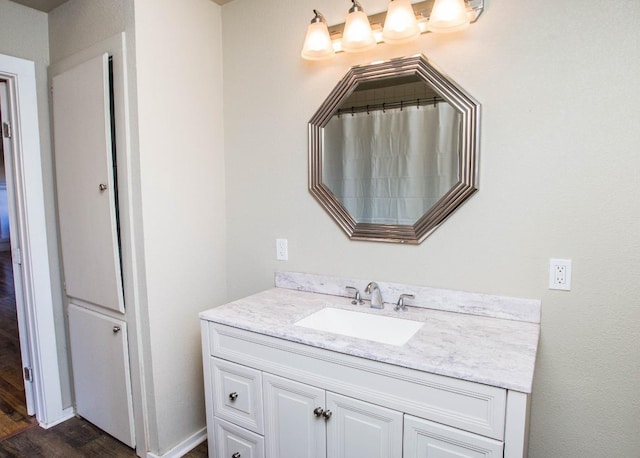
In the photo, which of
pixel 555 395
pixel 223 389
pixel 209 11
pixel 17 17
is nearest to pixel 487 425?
pixel 555 395

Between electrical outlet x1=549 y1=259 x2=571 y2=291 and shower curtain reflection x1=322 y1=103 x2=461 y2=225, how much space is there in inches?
18.6

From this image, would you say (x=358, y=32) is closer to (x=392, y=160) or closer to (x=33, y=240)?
(x=392, y=160)

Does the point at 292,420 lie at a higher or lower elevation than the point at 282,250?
lower

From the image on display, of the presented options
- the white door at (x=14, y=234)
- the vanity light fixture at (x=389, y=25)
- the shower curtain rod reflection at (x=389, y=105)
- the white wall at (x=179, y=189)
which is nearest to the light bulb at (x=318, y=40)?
the vanity light fixture at (x=389, y=25)

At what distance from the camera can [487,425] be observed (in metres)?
1.04

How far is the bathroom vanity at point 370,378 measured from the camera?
3.49 ft

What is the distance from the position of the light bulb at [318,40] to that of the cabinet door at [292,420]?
138 cm

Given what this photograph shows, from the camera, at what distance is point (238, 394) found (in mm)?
1548

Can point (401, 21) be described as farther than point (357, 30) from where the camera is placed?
No

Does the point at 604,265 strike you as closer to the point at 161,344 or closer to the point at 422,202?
the point at 422,202

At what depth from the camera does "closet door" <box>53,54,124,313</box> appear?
1803 mm

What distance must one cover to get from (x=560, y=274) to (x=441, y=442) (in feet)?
2.42

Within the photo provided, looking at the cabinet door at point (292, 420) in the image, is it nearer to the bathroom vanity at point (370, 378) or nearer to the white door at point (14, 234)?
the bathroom vanity at point (370, 378)

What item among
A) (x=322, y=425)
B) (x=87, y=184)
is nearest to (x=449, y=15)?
(x=322, y=425)
